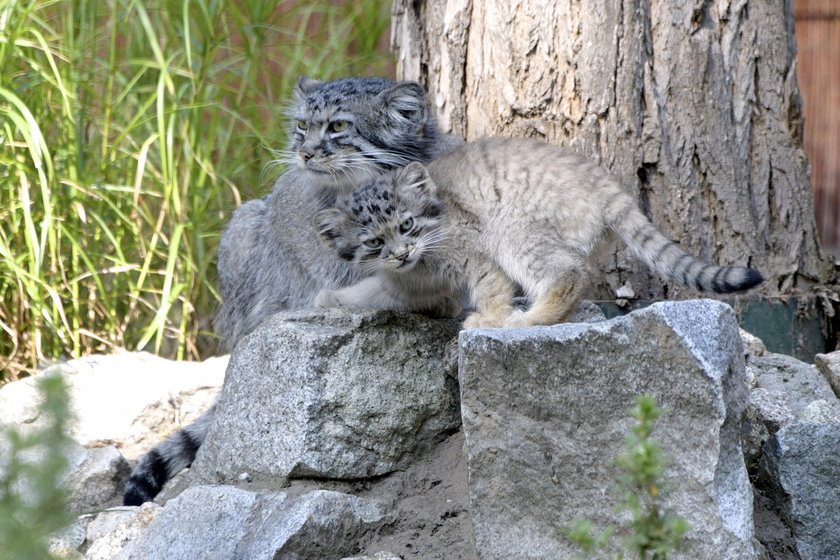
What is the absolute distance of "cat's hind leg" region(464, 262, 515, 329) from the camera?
3105 mm

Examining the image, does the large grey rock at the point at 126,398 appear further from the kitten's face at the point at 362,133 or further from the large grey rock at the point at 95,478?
the kitten's face at the point at 362,133

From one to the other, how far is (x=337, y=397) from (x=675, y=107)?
1893 mm

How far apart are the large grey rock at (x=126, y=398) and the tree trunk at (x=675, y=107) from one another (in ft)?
6.31

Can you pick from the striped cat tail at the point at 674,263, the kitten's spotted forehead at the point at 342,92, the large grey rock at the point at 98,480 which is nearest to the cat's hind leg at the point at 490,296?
the striped cat tail at the point at 674,263

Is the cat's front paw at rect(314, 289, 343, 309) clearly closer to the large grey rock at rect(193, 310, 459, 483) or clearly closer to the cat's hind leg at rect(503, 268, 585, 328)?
the large grey rock at rect(193, 310, 459, 483)

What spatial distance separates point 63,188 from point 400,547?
315 cm

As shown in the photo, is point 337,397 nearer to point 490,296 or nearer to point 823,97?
point 490,296

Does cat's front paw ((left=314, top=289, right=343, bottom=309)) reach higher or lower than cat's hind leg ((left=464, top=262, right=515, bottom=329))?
lower

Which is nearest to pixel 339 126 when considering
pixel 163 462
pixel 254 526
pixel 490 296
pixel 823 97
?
pixel 490 296

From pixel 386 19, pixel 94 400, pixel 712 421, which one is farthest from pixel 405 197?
pixel 386 19

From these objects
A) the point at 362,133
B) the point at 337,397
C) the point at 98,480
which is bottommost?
the point at 98,480

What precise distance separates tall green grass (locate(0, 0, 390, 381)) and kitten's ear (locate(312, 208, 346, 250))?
148cm

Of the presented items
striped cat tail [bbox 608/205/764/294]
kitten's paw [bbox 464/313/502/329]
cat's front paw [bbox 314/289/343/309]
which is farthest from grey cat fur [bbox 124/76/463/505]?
striped cat tail [bbox 608/205/764/294]

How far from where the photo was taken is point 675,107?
3.87 meters
